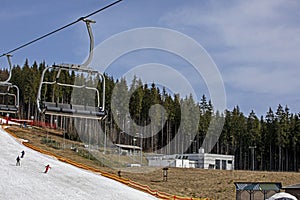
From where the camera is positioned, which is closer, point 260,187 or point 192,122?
point 260,187

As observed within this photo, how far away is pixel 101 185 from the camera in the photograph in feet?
113

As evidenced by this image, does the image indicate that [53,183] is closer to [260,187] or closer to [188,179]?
[260,187]

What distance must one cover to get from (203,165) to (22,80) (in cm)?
4262

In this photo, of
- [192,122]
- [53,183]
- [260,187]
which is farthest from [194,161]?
[53,183]

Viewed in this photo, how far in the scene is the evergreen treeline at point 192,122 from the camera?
95.2 m

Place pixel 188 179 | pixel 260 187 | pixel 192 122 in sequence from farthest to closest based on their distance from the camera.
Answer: pixel 192 122 < pixel 188 179 < pixel 260 187

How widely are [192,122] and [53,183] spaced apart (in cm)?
6897

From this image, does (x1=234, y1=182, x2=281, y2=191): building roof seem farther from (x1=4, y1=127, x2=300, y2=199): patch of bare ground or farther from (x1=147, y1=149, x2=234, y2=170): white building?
(x1=147, y1=149, x2=234, y2=170): white building

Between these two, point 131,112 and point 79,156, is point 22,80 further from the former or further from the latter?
point 79,156

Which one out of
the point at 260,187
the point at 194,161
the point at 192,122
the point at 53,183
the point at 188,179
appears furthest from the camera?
the point at 192,122

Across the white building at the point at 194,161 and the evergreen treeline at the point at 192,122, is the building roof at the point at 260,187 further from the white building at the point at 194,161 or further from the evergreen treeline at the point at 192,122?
the evergreen treeline at the point at 192,122

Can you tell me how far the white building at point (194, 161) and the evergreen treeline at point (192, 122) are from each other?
16.0 meters

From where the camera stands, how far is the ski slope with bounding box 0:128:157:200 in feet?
96.4

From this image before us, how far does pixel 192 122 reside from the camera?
100 metres
